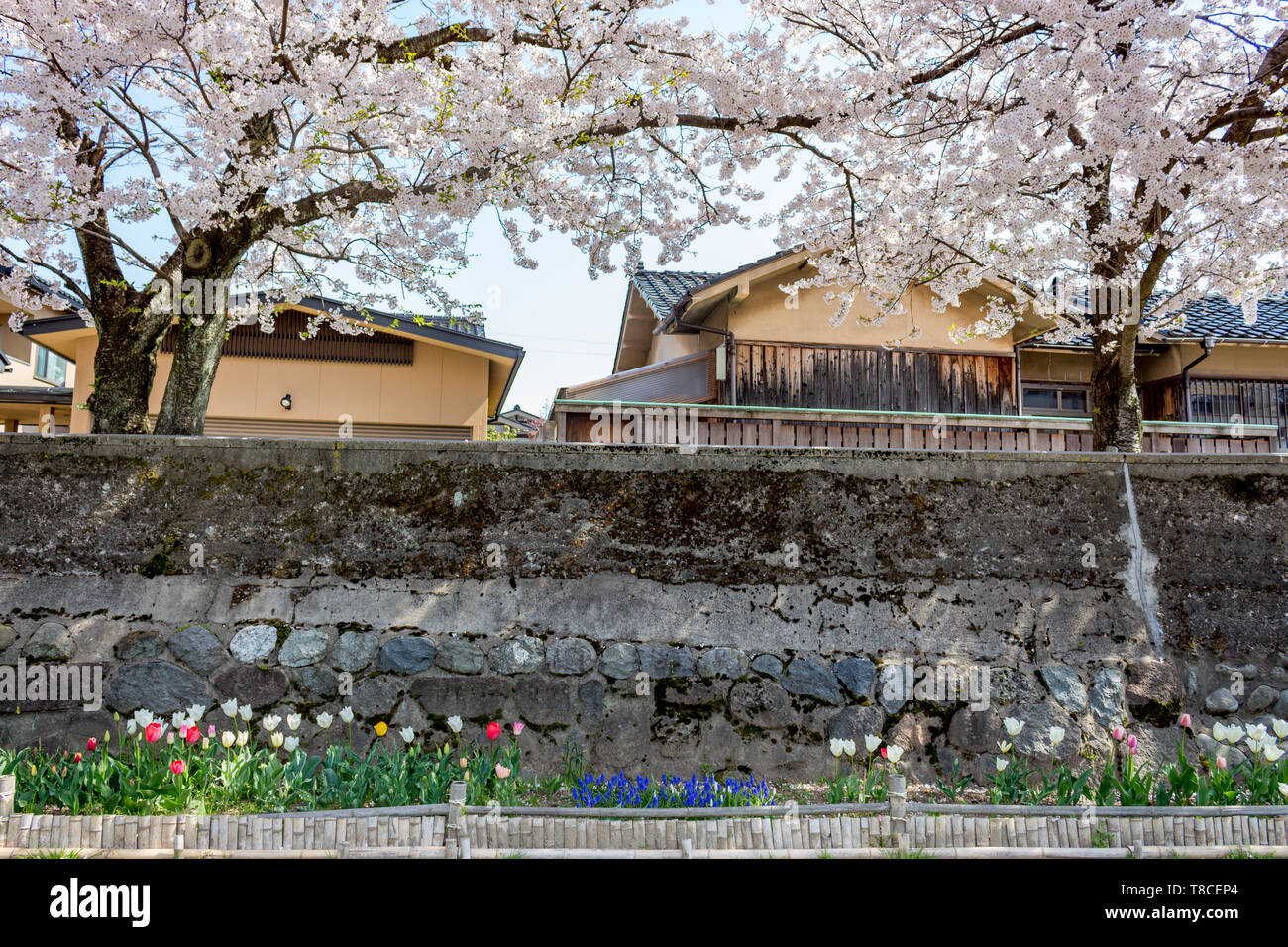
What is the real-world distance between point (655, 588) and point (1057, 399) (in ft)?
42.5

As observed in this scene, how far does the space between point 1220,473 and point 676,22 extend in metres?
5.60

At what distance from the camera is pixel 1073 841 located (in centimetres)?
378

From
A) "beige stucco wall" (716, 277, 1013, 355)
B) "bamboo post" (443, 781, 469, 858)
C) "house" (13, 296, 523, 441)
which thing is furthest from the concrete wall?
"beige stucco wall" (716, 277, 1013, 355)

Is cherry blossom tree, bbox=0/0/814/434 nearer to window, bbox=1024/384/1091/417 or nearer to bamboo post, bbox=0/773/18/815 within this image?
bamboo post, bbox=0/773/18/815

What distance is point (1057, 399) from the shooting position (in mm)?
15367

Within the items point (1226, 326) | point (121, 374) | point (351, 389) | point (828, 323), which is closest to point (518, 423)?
point (351, 389)

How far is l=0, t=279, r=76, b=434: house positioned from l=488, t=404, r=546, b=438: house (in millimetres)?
13149

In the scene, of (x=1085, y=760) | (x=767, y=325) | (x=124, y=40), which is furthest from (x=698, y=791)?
(x=767, y=325)

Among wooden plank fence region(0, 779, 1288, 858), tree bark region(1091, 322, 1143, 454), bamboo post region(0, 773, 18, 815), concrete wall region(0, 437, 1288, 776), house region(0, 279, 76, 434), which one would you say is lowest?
wooden plank fence region(0, 779, 1288, 858)

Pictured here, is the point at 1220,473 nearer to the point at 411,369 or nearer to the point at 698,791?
the point at 698,791

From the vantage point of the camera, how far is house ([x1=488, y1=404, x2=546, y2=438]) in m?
29.5

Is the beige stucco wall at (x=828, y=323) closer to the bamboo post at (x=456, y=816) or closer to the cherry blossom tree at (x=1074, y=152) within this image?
the cherry blossom tree at (x=1074, y=152)

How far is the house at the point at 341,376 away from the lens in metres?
12.5

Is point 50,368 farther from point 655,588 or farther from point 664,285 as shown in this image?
point 655,588
